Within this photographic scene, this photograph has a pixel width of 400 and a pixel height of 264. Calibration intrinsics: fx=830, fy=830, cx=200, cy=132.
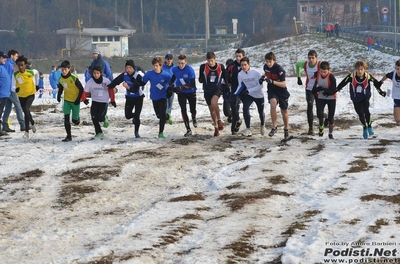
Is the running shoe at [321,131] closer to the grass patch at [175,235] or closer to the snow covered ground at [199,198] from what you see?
the snow covered ground at [199,198]

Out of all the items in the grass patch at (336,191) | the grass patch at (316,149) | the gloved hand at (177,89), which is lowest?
the grass patch at (336,191)

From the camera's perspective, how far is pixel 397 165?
12.5 meters

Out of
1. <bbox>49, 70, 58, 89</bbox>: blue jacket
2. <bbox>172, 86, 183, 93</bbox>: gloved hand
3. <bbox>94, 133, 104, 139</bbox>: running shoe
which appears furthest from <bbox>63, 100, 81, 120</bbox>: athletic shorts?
<bbox>49, 70, 58, 89</bbox>: blue jacket

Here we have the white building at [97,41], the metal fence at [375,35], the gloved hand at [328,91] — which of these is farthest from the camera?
the white building at [97,41]

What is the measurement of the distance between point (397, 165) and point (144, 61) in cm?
6909

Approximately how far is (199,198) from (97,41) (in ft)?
276

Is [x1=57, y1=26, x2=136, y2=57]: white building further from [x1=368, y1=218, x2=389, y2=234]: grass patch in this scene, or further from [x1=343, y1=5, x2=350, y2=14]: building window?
[x1=368, y1=218, x2=389, y2=234]: grass patch

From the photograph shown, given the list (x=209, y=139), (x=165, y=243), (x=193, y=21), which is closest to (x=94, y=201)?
(x=165, y=243)

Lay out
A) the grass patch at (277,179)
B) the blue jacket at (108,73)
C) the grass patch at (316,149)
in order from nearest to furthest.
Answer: the grass patch at (277,179)
the grass patch at (316,149)
the blue jacket at (108,73)

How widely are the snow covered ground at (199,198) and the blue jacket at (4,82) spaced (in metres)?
1.07

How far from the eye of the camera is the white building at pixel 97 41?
90.9 meters

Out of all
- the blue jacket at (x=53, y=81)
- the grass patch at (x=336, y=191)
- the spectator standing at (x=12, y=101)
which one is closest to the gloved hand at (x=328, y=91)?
the grass patch at (x=336, y=191)

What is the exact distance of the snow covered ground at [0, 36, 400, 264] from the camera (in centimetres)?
826

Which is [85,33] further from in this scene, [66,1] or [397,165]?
[397,165]
